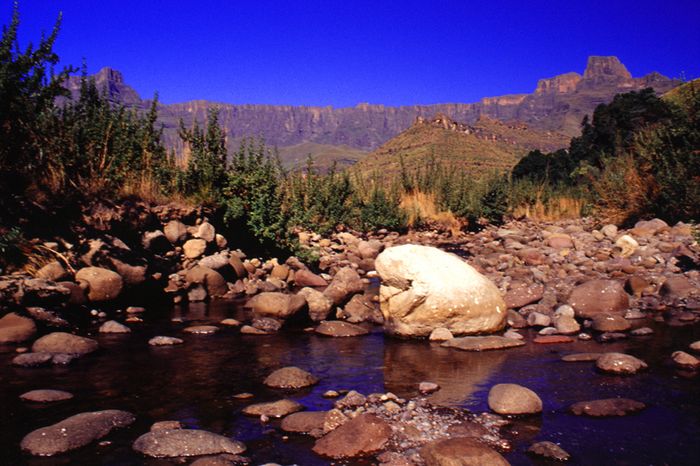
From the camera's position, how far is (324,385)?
5.94m

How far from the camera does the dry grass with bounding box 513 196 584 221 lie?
1027 inches

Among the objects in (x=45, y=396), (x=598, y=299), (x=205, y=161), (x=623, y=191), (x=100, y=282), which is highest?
(x=205, y=161)

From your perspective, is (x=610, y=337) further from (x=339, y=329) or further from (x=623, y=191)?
(x=623, y=191)

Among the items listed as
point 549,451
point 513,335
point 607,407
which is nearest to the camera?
point 549,451

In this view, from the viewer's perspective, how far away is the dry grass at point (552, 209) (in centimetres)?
2609

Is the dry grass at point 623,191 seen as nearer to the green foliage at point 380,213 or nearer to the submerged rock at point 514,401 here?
the green foliage at point 380,213

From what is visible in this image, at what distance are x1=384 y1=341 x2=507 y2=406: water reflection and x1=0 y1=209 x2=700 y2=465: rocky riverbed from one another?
0.04 metres

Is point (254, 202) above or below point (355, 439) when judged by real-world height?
above

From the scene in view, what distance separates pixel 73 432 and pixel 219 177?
9.53 m

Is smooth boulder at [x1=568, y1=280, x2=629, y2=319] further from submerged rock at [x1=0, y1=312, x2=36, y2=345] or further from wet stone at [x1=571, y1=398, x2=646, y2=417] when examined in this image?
submerged rock at [x1=0, y1=312, x2=36, y2=345]

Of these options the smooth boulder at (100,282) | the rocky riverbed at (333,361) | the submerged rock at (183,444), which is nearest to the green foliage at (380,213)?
the rocky riverbed at (333,361)

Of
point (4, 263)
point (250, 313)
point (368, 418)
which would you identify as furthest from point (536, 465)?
point (4, 263)

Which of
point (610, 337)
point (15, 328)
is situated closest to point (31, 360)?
point (15, 328)

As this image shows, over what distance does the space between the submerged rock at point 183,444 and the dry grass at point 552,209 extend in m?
24.5
